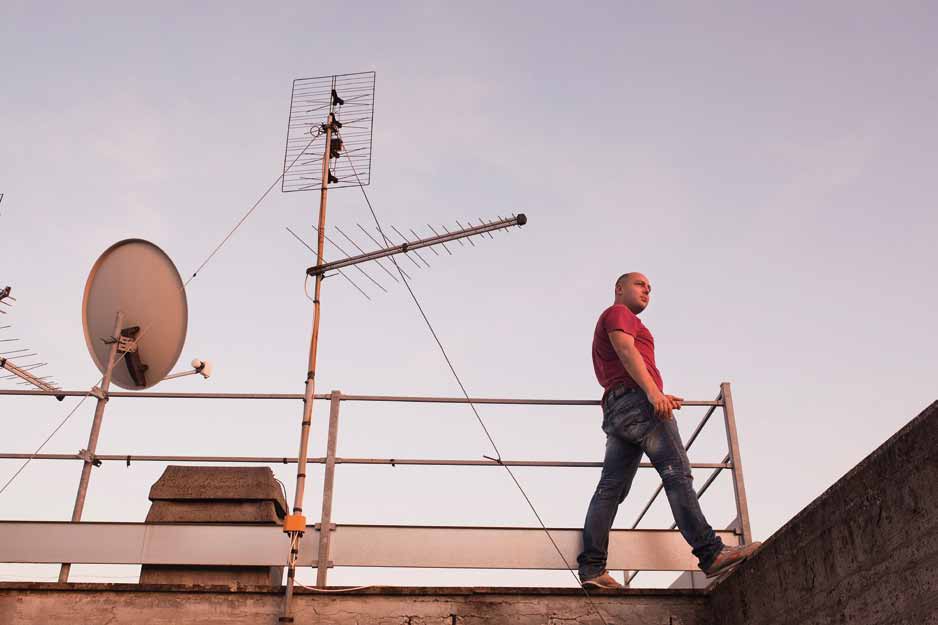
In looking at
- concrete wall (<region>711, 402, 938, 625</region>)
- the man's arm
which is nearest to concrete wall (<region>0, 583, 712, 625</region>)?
concrete wall (<region>711, 402, 938, 625</region>)

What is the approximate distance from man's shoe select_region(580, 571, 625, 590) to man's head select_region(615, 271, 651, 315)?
1.55 m

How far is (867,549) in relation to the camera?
10.4 feet

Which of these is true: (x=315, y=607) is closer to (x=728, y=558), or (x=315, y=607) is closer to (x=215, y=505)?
(x=215, y=505)

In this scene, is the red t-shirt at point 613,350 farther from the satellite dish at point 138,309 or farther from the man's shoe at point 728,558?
the satellite dish at point 138,309

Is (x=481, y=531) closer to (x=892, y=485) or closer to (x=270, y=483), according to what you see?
(x=270, y=483)

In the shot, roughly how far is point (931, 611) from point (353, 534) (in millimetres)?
2961

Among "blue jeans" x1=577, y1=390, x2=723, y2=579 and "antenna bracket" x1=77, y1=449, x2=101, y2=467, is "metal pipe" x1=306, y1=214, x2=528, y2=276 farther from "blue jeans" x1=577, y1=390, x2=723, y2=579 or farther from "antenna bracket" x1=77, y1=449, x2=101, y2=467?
"antenna bracket" x1=77, y1=449, x2=101, y2=467

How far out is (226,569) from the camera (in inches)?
197

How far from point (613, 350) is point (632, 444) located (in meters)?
0.55

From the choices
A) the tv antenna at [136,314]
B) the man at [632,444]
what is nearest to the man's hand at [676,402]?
the man at [632,444]

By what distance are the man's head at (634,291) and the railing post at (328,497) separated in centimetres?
177

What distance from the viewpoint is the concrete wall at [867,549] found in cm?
283

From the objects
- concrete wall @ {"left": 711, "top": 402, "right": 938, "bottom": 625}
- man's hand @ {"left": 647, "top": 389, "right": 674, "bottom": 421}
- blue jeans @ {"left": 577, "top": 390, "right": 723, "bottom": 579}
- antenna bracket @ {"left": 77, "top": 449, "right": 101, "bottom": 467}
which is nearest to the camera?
concrete wall @ {"left": 711, "top": 402, "right": 938, "bottom": 625}

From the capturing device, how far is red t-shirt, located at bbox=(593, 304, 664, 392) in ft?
16.5
